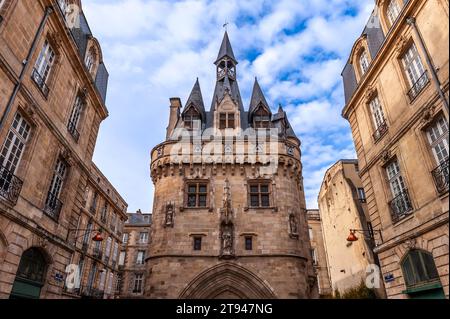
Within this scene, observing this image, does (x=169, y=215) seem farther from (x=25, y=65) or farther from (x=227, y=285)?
(x=25, y=65)

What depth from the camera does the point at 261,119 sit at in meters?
17.0

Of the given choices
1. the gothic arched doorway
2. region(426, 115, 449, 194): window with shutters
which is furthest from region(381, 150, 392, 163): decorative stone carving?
the gothic arched doorway

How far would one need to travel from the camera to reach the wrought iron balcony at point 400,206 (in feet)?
24.7

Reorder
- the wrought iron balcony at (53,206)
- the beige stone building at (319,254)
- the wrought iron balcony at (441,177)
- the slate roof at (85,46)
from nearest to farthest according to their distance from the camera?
the wrought iron balcony at (441,177), the wrought iron balcony at (53,206), the slate roof at (85,46), the beige stone building at (319,254)

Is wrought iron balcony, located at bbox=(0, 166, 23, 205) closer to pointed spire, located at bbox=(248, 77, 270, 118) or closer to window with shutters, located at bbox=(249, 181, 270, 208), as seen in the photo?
window with shutters, located at bbox=(249, 181, 270, 208)

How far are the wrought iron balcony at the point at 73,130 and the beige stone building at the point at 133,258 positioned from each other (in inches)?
728

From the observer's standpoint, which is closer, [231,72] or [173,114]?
[173,114]

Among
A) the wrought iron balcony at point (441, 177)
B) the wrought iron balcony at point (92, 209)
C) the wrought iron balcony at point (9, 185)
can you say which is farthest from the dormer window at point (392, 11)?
the wrought iron balcony at point (92, 209)

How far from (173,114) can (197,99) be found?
75.3 inches

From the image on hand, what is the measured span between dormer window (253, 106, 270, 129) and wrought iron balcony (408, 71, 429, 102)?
30.9 ft

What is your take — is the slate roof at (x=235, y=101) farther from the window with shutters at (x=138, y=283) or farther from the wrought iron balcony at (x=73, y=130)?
the window with shutters at (x=138, y=283)

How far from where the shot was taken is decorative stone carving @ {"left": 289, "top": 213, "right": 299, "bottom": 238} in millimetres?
13316

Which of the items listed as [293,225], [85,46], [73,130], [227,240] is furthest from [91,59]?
[293,225]

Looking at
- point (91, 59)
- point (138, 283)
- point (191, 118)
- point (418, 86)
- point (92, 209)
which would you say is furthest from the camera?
point (138, 283)
